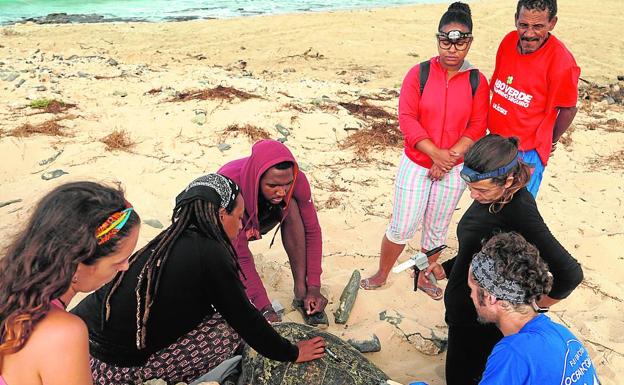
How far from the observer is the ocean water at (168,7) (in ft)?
57.5

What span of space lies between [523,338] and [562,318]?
185cm

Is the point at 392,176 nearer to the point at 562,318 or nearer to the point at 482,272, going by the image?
the point at 562,318

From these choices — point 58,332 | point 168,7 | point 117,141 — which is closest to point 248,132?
point 117,141

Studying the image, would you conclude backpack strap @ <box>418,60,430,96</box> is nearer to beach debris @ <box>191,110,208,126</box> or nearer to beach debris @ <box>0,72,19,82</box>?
beach debris @ <box>191,110,208,126</box>

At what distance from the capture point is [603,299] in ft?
11.2

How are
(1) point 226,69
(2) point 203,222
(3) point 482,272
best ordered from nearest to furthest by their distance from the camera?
(3) point 482,272 < (2) point 203,222 < (1) point 226,69

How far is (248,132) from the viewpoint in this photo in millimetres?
5617

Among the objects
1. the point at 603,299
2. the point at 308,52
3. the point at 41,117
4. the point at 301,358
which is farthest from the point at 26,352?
the point at 308,52

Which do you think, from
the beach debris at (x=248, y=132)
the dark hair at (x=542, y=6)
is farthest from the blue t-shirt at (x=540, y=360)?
the beach debris at (x=248, y=132)

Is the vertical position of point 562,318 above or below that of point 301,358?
below

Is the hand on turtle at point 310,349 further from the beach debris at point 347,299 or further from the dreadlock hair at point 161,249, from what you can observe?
the beach debris at point 347,299

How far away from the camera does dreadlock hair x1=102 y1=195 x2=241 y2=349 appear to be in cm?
206

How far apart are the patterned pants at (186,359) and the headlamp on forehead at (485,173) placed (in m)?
1.30

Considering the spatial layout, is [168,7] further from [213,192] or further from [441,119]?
[213,192]
